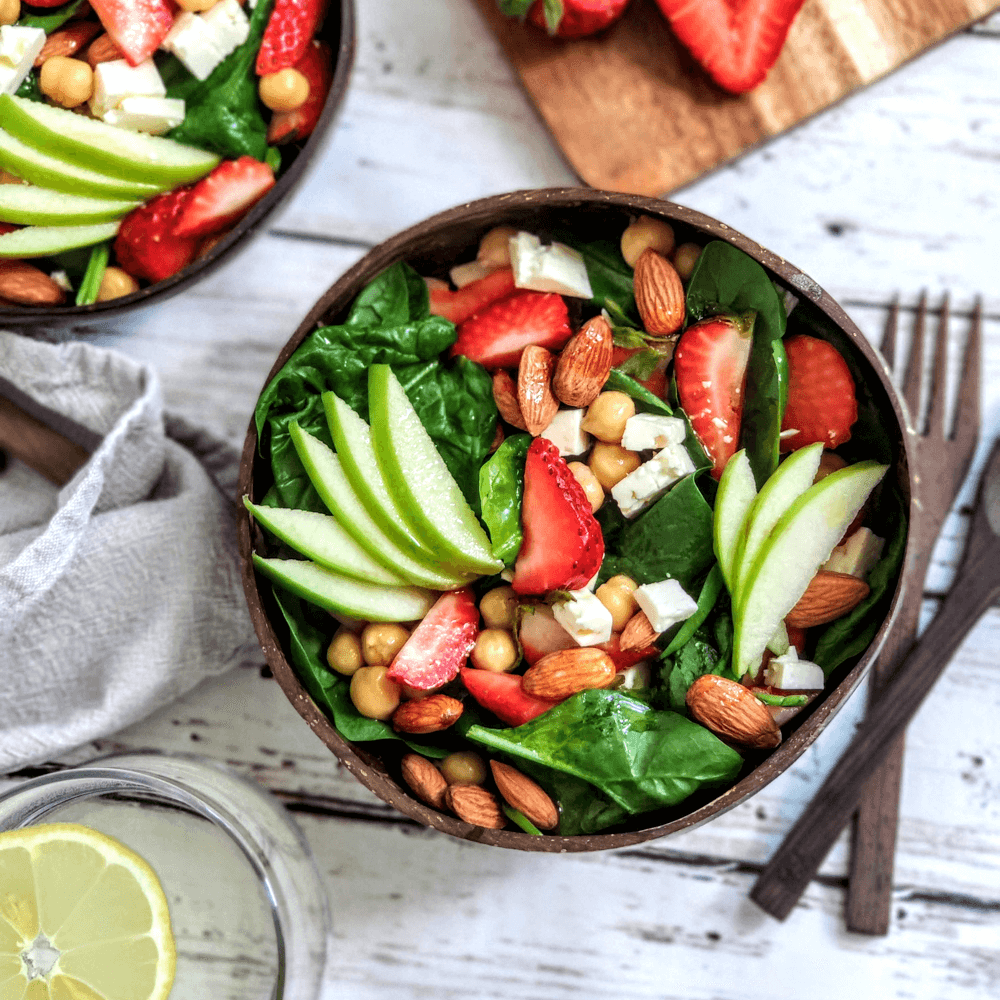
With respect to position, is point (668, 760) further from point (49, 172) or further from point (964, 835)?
point (49, 172)

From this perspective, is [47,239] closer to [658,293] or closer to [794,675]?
[658,293]

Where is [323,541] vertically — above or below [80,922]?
above

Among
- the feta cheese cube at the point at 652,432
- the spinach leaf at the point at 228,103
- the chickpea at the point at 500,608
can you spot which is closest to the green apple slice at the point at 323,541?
the chickpea at the point at 500,608

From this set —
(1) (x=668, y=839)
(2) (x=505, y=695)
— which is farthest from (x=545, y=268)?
(1) (x=668, y=839)

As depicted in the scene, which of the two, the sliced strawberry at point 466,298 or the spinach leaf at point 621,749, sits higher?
the sliced strawberry at point 466,298

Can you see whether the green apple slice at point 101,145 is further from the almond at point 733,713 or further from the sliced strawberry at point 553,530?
the almond at point 733,713

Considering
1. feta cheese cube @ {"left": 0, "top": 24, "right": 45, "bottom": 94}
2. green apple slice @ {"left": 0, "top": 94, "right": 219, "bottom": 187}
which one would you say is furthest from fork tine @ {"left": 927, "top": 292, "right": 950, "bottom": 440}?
feta cheese cube @ {"left": 0, "top": 24, "right": 45, "bottom": 94}
